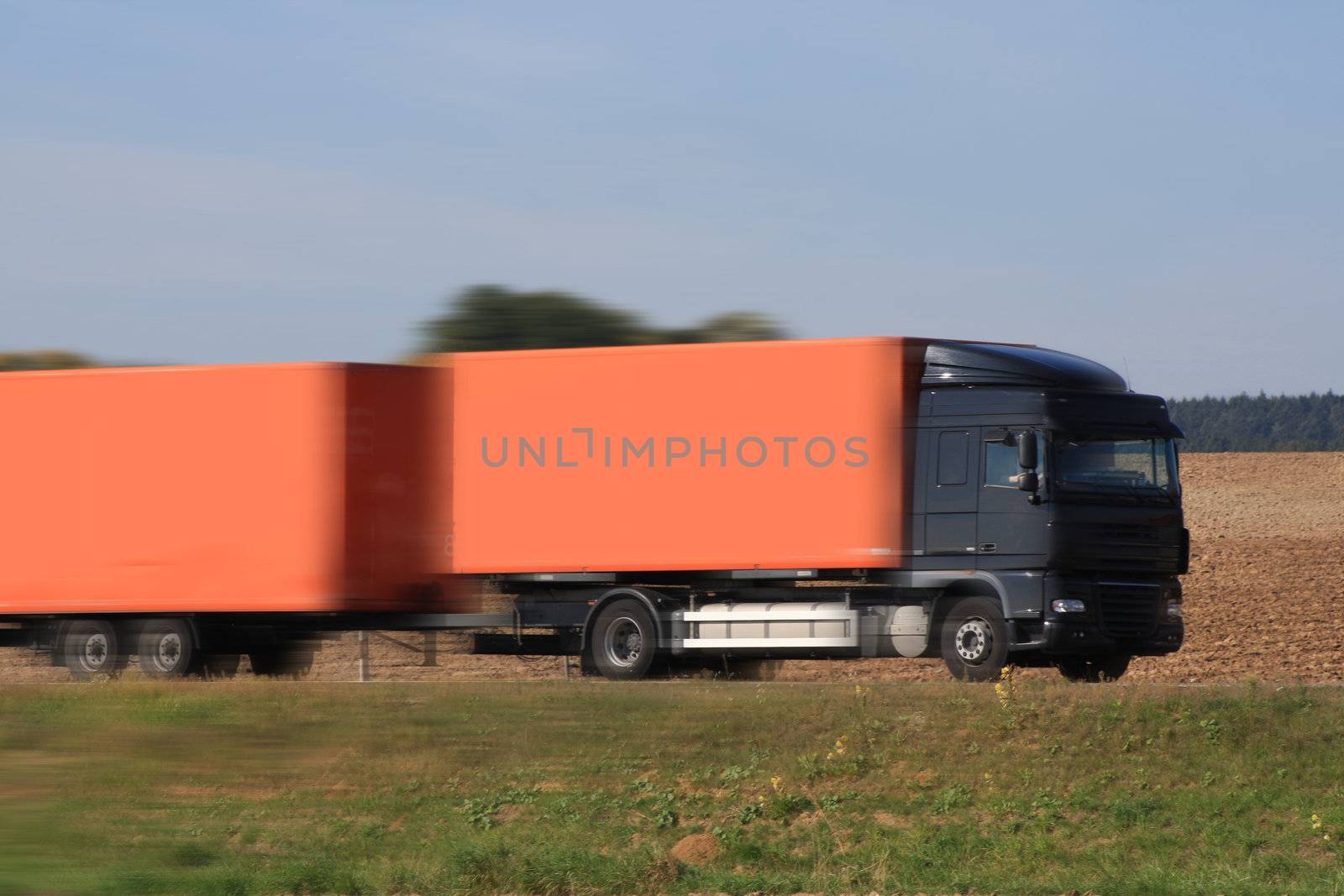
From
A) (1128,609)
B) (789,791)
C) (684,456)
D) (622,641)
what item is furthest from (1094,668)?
(789,791)

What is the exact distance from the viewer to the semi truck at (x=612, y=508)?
60.6 feet

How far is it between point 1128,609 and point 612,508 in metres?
5.60

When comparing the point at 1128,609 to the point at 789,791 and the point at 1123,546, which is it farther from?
the point at 789,791

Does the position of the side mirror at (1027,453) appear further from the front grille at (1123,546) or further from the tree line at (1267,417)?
the tree line at (1267,417)

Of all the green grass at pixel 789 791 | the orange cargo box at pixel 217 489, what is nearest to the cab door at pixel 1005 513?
the green grass at pixel 789 791

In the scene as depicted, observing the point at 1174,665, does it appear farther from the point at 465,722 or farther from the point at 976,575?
the point at 465,722

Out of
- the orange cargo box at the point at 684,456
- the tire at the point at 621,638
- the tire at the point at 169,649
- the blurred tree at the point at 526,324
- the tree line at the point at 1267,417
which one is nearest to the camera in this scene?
the orange cargo box at the point at 684,456

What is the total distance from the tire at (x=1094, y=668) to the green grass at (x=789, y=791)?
3.51m

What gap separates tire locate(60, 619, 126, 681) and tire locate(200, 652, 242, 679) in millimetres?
1011

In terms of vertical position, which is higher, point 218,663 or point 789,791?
point 218,663

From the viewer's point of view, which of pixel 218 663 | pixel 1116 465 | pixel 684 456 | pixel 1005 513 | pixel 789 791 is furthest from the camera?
pixel 218 663

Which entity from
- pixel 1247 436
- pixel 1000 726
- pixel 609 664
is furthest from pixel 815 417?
pixel 1247 436

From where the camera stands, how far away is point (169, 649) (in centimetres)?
2066

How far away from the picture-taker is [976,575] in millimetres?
18375
